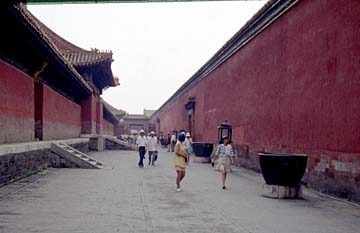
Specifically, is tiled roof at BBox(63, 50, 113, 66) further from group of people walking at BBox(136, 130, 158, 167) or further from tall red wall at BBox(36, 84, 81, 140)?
group of people walking at BBox(136, 130, 158, 167)

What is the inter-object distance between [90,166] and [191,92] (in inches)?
673

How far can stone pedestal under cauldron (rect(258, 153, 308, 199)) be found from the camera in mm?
8625

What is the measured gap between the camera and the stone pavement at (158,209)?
575 centimetres

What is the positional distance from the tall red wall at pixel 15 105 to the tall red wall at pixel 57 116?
1.88m

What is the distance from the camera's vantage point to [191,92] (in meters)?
31.2

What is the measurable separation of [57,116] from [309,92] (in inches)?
384

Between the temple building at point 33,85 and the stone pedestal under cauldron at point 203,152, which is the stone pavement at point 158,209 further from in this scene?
the stone pedestal under cauldron at point 203,152

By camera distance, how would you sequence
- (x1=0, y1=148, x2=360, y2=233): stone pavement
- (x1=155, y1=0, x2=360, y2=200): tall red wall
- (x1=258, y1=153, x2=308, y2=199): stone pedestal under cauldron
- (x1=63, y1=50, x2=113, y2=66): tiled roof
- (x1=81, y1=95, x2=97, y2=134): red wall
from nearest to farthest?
(x1=0, y1=148, x2=360, y2=233): stone pavement, (x1=155, y1=0, x2=360, y2=200): tall red wall, (x1=258, y1=153, x2=308, y2=199): stone pedestal under cauldron, (x1=63, y1=50, x2=113, y2=66): tiled roof, (x1=81, y1=95, x2=97, y2=134): red wall

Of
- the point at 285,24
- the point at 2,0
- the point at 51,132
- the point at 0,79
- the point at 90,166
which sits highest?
the point at 285,24

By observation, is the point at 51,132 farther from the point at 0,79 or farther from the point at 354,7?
the point at 354,7

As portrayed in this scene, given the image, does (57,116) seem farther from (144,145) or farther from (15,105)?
(15,105)

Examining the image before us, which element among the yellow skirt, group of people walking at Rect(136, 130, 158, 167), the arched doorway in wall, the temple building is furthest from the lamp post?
the arched doorway in wall

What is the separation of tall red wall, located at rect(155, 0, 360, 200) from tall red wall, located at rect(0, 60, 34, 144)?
6.79 meters

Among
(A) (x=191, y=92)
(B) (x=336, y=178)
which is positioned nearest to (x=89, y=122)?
(A) (x=191, y=92)
